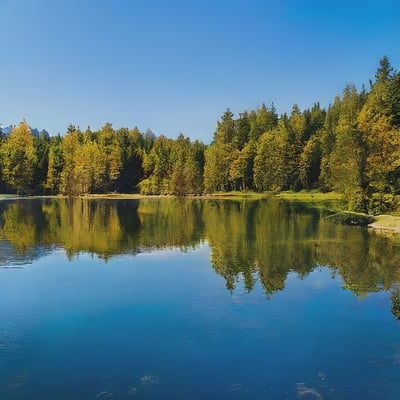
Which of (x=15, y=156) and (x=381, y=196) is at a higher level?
(x=15, y=156)

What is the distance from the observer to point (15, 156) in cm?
14188

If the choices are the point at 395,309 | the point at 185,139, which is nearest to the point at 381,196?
the point at 395,309

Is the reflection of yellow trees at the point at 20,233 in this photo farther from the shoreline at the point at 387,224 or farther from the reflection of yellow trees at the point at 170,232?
the shoreline at the point at 387,224

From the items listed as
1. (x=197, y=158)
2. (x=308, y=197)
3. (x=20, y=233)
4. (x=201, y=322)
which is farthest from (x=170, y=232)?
(x=197, y=158)

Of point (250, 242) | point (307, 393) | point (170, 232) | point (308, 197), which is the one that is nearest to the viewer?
point (307, 393)

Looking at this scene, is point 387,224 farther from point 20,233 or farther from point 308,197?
point 308,197

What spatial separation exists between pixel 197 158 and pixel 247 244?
116 m

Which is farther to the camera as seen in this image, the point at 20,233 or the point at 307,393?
the point at 20,233

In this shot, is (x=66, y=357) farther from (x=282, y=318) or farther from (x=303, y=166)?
(x=303, y=166)

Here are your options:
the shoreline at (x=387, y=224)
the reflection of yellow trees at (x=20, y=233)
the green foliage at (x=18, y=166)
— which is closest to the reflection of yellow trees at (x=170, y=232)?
the reflection of yellow trees at (x=20, y=233)

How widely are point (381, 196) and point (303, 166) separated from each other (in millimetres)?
67516

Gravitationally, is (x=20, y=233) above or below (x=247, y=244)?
above

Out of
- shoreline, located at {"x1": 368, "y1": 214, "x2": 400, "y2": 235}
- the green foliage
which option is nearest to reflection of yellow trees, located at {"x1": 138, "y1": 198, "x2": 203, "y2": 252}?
shoreline, located at {"x1": 368, "y1": 214, "x2": 400, "y2": 235}

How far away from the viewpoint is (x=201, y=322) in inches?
685
